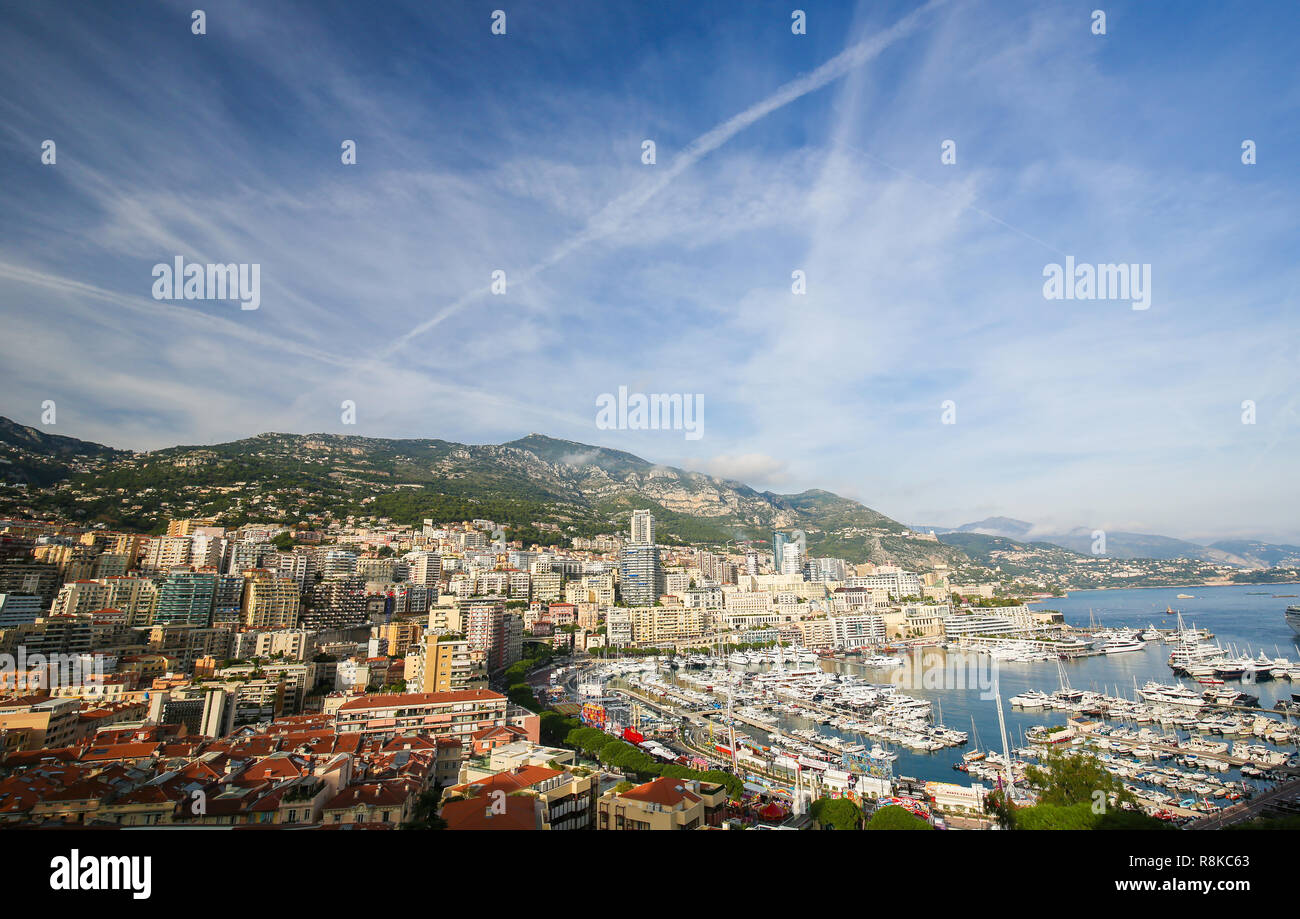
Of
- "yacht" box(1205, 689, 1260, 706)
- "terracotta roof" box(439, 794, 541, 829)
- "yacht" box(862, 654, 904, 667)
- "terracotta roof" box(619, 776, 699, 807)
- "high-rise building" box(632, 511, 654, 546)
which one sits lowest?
"yacht" box(862, 654, 904, 667)

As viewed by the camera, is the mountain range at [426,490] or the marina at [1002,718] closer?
the marina at [1002,718]

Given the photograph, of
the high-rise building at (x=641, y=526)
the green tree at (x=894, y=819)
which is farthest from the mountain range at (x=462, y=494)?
the green tree at (x=894, y=819)

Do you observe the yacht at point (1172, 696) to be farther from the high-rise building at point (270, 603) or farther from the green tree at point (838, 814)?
the high-rise building at point (270, 603)

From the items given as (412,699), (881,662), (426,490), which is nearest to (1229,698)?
(881,662)

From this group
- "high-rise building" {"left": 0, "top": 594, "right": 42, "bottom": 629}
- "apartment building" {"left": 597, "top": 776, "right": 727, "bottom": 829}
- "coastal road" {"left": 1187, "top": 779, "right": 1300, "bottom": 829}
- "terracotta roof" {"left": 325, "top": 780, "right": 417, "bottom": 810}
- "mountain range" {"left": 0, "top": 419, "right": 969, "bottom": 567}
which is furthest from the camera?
"mountain range" {"left": 0, "top": 419, "right": 969, "bottom": 567}

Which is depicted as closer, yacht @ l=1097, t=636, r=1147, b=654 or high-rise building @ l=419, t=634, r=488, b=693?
high-rise building @ l=419, t=634, r=488, b=693

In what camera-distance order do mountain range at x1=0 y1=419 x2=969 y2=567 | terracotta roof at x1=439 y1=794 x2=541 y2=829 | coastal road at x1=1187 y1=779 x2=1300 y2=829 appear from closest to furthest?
terracotta roof at x1=439 y1=794 x2=541 y2=829
coastal road at x1=1187 y1=779 x2=1300 y2=829
mountain range at x1=0 y1=419 x2=969 y2=567

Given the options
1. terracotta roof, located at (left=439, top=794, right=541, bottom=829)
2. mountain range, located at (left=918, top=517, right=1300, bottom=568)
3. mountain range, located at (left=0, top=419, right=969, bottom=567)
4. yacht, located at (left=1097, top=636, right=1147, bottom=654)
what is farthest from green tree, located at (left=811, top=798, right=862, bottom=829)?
mountain range, located at (left=918, top=517, right=1300, bottom=568)

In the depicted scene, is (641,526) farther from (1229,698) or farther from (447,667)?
(1229,698)

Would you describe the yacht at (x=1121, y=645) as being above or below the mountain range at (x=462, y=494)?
below

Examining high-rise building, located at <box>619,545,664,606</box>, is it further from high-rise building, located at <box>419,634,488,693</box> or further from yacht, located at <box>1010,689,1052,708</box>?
high-rise building, located at <box>419,634,488,693</box>
